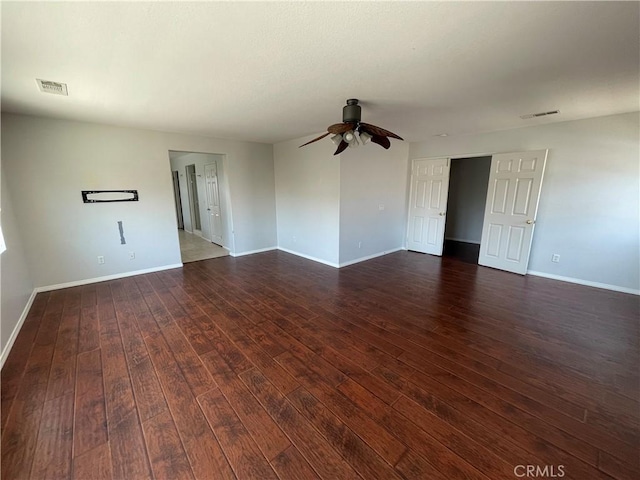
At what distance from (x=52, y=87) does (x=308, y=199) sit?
3.69 m

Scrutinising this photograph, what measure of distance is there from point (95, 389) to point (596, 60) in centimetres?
459

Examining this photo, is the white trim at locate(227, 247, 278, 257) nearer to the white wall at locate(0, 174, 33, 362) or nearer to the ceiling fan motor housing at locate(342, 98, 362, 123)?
the white wall at locate(0, 174, 33, 362)

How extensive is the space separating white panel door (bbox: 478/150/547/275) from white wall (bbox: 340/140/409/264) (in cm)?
173

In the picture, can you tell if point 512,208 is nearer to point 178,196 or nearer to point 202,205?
point 202,205

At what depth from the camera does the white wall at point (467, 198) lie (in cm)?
669

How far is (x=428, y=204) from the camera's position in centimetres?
566

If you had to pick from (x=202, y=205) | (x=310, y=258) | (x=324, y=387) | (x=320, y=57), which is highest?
(x=320, y=57)

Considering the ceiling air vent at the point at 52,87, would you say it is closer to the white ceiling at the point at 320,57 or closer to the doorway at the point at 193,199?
the white ceiling at the point at 320,57

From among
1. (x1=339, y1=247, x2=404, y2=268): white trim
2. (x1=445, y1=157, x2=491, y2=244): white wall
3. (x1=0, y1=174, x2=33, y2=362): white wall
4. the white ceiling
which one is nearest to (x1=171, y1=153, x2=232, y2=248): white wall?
the white ceiling

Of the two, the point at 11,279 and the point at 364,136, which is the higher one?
the point at 364,136

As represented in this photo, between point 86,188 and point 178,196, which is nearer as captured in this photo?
point 86,188

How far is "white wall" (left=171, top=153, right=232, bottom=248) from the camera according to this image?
5.69 meters

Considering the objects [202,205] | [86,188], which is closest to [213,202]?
[202,205]

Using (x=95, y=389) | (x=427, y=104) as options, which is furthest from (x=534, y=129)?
(x=95, y=389)
